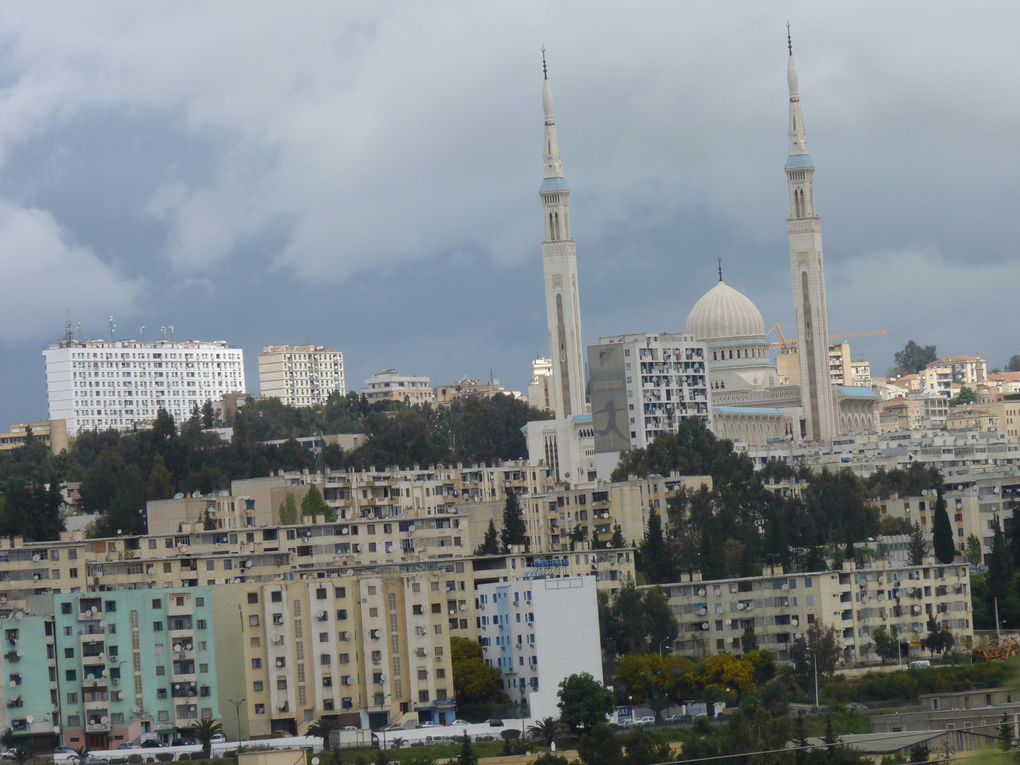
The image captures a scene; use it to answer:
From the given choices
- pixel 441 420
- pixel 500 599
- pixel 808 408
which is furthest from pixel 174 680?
pixel 441 420

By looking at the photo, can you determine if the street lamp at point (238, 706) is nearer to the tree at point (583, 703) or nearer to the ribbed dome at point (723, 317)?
the tree at point (583, 703)

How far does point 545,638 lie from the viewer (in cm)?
5422

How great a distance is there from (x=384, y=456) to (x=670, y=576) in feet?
86.5

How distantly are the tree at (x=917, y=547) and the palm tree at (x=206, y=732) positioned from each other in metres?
19.7

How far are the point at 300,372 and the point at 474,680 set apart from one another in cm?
11794

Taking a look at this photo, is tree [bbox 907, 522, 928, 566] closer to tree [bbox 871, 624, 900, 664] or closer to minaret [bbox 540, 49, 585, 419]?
tree [bbox 871, 624, 900, 664]

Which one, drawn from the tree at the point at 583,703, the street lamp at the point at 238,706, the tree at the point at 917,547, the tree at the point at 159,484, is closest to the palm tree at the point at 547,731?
the tree at the point at 583,703

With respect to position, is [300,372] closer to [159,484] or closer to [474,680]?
[159,484]

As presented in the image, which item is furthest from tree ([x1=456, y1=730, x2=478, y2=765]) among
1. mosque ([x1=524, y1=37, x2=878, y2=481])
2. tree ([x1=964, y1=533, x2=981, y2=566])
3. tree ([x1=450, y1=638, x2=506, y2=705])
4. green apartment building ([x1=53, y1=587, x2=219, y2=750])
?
mosque ([x1=524, y1=37, x2=878, y2=481])

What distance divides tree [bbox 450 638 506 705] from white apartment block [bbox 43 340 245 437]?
104406 millimetres

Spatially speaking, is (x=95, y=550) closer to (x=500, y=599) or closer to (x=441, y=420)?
(x=500, y=599)

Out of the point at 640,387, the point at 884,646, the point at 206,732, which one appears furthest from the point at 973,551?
the point at 206,732

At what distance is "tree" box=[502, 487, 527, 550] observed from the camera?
69562 millimetres

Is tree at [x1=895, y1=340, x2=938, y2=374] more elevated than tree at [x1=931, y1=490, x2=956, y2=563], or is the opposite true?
tree at [x1=895, y1=340, x2=938, y2=374]
